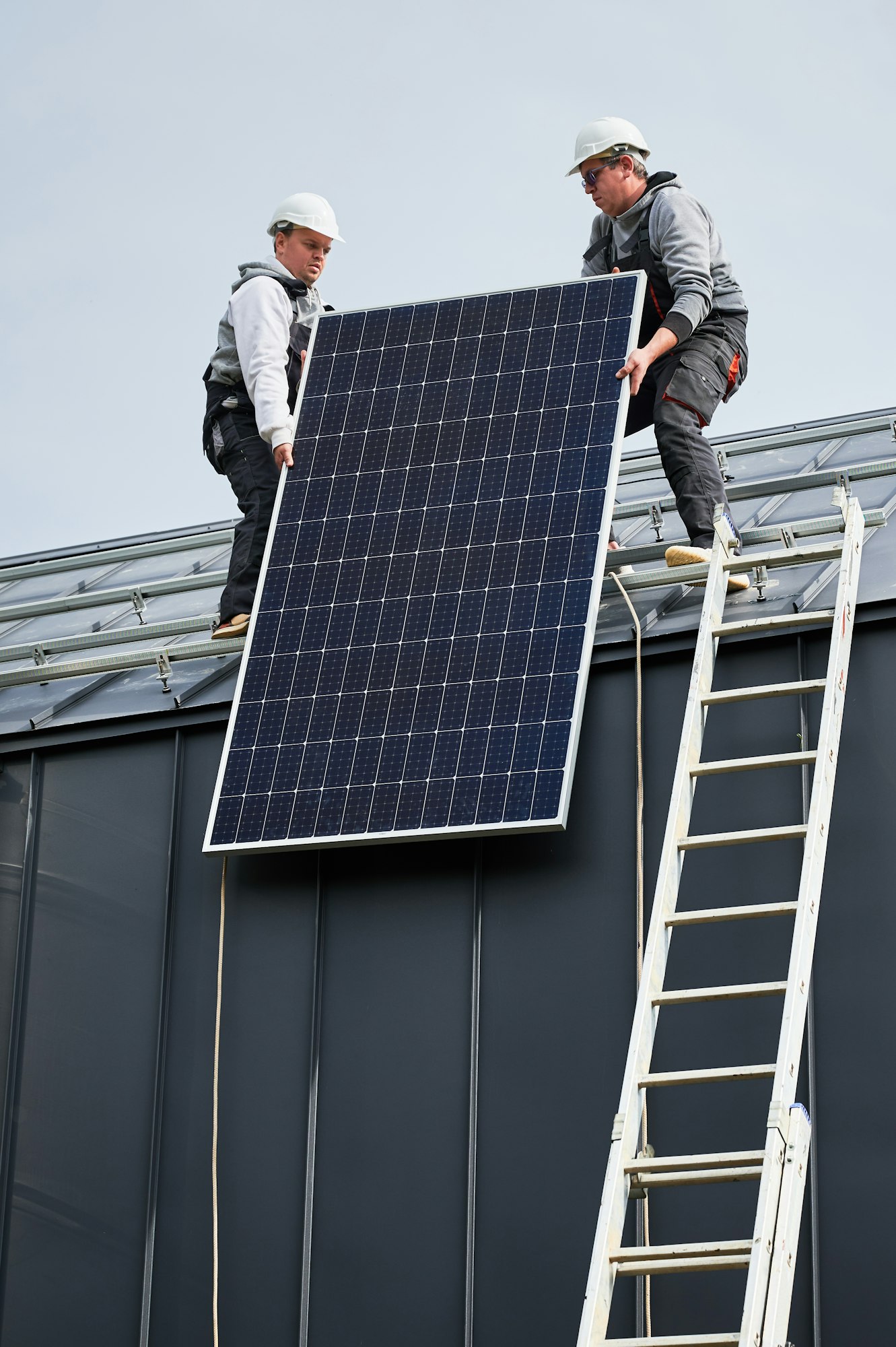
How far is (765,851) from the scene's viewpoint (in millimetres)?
8336

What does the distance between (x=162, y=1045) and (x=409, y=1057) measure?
4.26 ft

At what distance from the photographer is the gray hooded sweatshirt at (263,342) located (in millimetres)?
10312

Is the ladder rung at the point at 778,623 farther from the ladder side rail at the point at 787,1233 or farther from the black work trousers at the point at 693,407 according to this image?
the ladder side rail at the point at 787,1233

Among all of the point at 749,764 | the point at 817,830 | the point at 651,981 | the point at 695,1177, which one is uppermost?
the point at 749,764

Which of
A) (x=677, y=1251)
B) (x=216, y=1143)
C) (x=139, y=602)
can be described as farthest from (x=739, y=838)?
(x=139, y=602)

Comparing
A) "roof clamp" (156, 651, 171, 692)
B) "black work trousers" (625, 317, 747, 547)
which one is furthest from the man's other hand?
"roof clamp" (156, 651, 171, 692)

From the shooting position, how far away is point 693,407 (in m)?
9.91

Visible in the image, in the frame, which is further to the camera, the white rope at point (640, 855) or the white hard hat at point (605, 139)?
the white hard hat at point (605, 139)

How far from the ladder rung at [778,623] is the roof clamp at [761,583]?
0.42 metres

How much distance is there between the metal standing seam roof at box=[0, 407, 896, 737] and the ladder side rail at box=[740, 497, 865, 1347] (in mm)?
249

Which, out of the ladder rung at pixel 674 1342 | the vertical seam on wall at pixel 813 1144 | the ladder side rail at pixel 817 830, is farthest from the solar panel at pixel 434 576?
the ladder rung at pixel 674 1342

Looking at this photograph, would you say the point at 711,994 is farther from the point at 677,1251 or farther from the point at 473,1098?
the point at 473,1098

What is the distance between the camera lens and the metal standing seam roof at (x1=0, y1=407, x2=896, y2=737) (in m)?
9.29

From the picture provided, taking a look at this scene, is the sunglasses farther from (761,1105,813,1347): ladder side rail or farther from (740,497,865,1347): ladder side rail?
(761,1105,813,1347): ladder side rail
